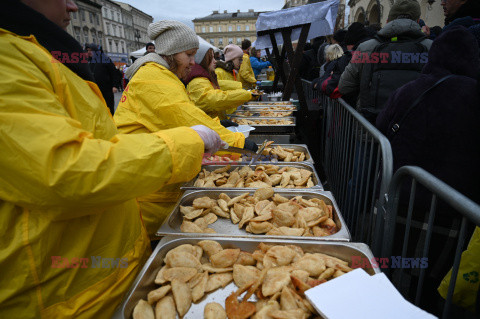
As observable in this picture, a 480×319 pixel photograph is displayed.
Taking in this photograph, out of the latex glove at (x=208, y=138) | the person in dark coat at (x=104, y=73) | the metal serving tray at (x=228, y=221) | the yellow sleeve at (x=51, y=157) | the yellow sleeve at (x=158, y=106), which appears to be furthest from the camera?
the person in dark coat at (x=104, y=73)

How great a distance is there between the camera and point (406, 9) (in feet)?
9.73

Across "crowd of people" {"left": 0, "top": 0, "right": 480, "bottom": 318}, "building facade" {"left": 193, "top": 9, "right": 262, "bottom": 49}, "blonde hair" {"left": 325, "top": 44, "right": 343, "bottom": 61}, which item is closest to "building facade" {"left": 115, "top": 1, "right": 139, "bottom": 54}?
"building facade" {"left": 193, "top": 9, "right": 262, "bottom": 49}

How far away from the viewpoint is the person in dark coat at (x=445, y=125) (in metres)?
1.80

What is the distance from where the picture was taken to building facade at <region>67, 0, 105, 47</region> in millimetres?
45188

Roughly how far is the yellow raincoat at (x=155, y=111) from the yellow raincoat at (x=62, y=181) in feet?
2.39

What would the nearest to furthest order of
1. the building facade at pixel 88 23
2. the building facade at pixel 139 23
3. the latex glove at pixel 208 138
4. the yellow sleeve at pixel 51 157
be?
the yellow sleeve at pixel 51 157, the latex glove at pixel 208 138, the building facade at pixel 88 23, the building facade at pixel 139 23

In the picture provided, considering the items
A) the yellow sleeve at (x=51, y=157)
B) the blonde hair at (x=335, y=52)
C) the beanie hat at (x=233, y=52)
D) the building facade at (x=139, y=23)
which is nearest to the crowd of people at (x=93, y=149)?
the yellow sleeve at (x=51, y=157)

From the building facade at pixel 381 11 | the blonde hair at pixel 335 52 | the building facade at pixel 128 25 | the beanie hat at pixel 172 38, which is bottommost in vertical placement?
the beanie hat at pixel 172 38

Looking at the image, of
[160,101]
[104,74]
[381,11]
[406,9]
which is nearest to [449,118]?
[406,9]

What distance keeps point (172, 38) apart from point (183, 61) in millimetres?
191

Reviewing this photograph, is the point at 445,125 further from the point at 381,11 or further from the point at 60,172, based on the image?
the point at 381,11

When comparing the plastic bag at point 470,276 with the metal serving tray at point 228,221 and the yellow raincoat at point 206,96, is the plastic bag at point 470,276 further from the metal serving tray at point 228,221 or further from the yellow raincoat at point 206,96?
the yellow raincoat at point 206,96

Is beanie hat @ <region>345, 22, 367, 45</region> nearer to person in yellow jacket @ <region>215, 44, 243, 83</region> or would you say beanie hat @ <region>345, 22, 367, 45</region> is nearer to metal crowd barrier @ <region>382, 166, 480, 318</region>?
person in yellow jacket @ <region>215, 44, 243, 83</region>

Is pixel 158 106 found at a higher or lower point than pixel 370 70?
lower
